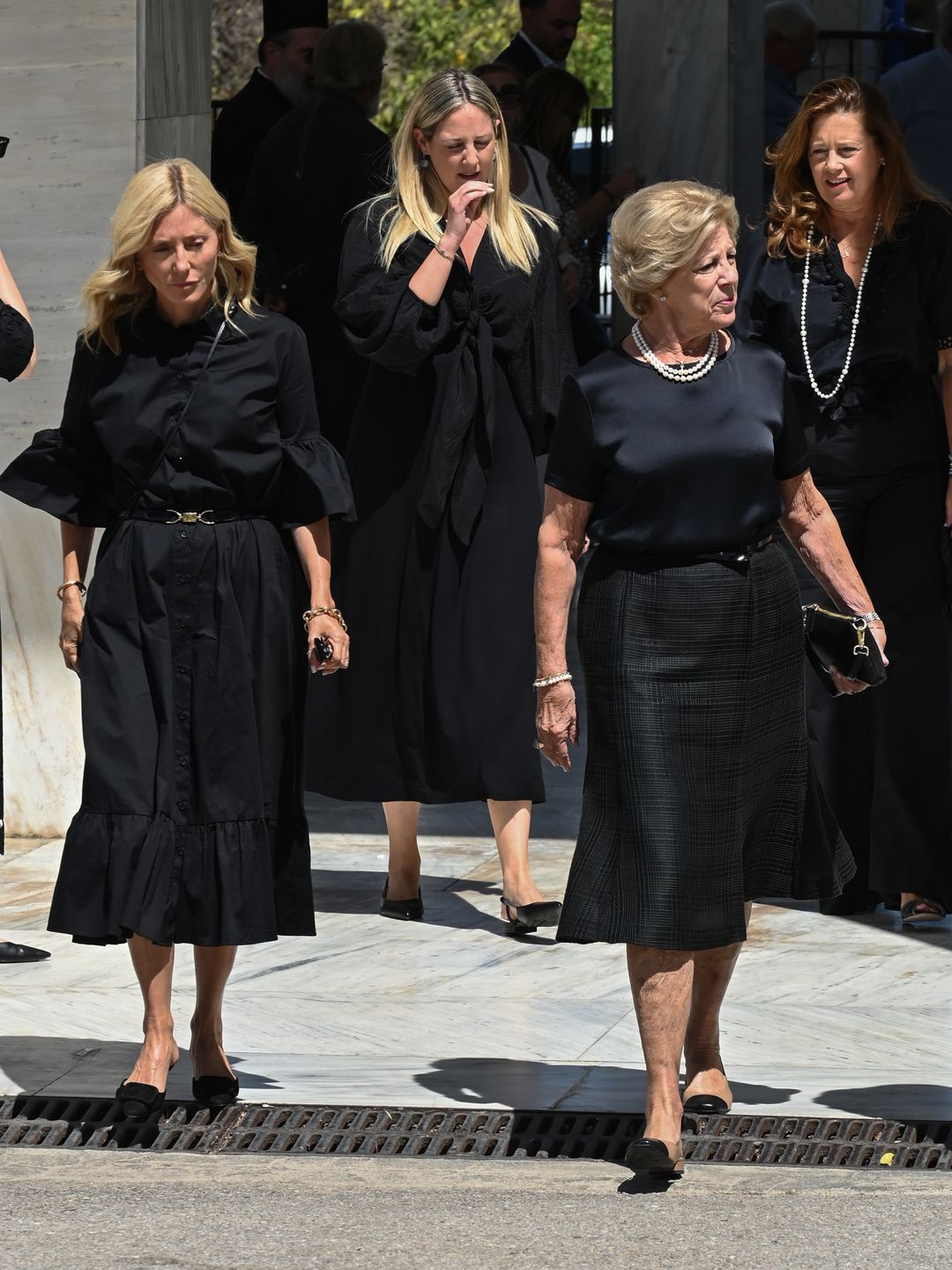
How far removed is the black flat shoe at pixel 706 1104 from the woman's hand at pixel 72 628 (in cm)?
147

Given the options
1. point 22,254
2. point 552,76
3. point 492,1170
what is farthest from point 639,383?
point 552,76

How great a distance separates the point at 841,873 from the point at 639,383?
3.37ft

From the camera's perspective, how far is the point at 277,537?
4934 mm

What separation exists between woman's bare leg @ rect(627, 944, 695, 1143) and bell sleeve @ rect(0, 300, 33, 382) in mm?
1729

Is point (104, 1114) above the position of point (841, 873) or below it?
below

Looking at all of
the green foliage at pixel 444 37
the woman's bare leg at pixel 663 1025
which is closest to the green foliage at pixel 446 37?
the green foliage at pixel 444 37

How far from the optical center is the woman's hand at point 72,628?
4.86 m

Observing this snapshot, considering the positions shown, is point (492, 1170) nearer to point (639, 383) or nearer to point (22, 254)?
point (639, 383)

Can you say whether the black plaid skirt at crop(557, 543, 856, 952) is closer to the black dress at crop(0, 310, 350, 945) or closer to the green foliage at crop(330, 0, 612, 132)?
the black dress at crop(0, 310, 350, 945)

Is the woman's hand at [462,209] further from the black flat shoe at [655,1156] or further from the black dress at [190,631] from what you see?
the black flat shoe at [655,1156]

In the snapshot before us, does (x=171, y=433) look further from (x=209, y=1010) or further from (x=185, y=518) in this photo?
(x=209, y=1010)

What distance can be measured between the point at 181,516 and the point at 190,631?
232 mm

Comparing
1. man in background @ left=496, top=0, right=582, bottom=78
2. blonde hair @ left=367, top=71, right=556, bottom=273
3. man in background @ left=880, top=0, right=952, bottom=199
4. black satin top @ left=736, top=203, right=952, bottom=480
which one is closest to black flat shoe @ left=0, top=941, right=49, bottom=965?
blonde hair @ left=367, top=71, right=556, bottom=273

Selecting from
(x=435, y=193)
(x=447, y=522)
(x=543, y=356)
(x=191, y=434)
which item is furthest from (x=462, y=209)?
(x=191, y=434)
